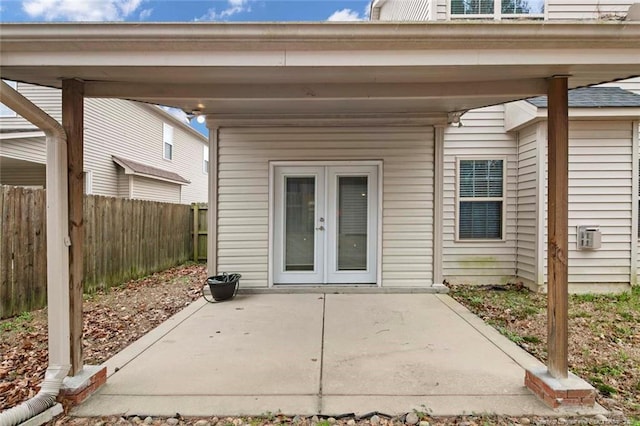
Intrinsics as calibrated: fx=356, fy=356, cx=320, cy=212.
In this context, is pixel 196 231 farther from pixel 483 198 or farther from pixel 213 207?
pixel 483 198

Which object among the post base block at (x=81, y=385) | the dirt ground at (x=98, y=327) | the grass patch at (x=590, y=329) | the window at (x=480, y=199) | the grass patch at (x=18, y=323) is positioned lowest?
the dirt ground at (x=98, y=327)

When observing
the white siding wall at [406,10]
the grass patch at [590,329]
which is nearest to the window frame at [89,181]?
the white siding wall at [406,10]

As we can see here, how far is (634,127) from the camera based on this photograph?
574 cm

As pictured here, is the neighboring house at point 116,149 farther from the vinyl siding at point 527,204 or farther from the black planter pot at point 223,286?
the vinyl siding at point 527,204

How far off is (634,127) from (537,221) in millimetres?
2155

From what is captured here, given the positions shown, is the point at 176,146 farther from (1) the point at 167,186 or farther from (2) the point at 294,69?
(2) the point at 294,69

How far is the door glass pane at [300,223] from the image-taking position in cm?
583

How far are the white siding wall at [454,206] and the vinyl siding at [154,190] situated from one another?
32.0 feet

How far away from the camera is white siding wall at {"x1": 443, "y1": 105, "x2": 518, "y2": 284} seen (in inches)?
252

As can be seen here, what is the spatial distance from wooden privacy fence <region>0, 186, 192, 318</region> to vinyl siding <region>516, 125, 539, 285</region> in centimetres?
726

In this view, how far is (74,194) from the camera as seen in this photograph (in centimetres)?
260

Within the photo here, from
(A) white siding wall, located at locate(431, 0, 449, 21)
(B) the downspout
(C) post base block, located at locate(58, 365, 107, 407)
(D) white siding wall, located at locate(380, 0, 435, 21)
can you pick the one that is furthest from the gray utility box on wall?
(B) the downspout

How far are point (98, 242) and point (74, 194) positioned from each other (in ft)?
13.3

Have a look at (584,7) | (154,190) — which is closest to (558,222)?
(584,7)
